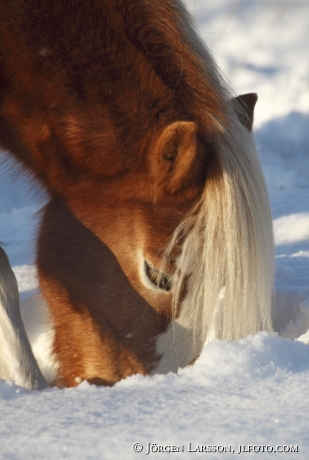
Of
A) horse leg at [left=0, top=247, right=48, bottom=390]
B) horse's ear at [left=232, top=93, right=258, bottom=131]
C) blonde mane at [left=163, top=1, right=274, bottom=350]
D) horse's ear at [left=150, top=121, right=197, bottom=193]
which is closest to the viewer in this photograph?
horse's ear at [left=150, top=121, right=197, bottom=193]

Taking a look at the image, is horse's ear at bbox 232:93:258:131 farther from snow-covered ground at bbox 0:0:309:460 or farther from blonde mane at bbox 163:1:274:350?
snow-covered ground at bbox 0:0:309:460

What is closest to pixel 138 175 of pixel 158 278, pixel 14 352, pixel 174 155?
pixel 174 155

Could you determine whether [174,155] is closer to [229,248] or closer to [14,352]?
[229,248]

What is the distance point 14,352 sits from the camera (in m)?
1.58

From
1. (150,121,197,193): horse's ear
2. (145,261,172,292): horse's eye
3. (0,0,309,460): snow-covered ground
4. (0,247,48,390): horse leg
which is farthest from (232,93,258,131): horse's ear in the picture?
(0,247,48,390): horse leg

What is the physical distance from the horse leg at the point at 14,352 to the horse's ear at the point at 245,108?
2.62ft

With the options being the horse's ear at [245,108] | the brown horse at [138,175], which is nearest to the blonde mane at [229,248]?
the brown horse at [138,175]

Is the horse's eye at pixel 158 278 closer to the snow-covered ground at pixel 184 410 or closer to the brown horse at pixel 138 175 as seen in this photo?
the brown horse at pixel 138 175

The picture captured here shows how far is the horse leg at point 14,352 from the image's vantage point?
5.13 ft

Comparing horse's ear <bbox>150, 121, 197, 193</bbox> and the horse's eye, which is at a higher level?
horse's ear <bbox>150, 121, 197, 193</bbox>

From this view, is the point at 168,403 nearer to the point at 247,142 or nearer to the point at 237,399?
the point at 237,399

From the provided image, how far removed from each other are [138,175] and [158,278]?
0.26m

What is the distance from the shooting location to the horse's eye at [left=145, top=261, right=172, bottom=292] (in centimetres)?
150

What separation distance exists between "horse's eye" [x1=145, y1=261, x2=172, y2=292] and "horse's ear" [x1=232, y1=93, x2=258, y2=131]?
492mm
